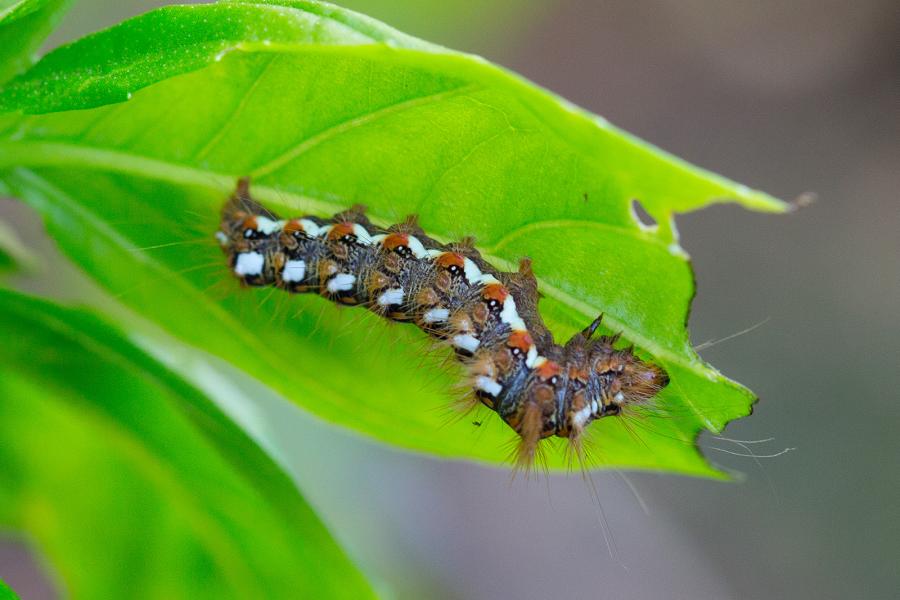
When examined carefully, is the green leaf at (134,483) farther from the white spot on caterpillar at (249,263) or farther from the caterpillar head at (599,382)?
the caterpillar head at (599,382)

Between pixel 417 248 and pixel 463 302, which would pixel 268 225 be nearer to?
pixel 417 248

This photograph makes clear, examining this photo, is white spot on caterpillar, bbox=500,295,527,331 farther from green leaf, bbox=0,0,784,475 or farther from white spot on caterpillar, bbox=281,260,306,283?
white spot on caterpillar, bbox=281,260,306,283

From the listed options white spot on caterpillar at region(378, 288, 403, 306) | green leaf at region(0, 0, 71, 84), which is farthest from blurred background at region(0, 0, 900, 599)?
green leaf at region(0, 0, 71, 84)

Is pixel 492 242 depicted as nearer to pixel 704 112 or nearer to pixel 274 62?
pixel 274 62

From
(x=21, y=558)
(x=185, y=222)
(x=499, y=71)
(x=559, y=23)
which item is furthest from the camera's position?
(x=559, y=23)

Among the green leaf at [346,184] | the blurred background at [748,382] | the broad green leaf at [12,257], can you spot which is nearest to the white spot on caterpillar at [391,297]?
the green leaf at [346,184]

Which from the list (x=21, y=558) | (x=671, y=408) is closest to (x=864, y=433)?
(x=671, y=408)
